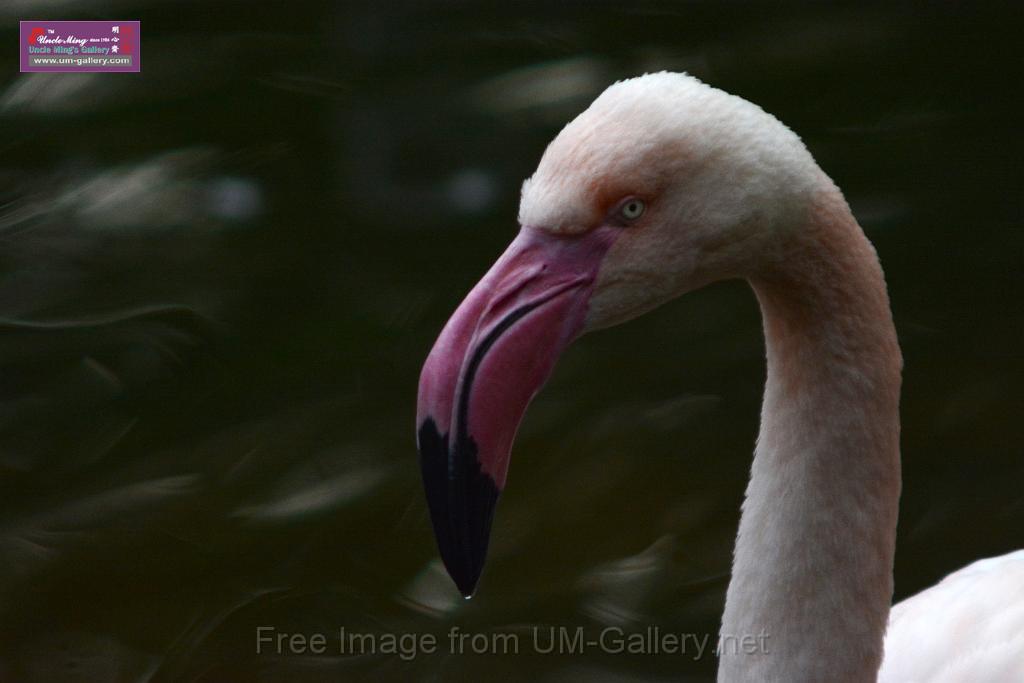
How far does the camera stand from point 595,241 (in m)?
1.72

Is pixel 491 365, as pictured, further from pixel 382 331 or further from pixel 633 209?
pixel 382 331

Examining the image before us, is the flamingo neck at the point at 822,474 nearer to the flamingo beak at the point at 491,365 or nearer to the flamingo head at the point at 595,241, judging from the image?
the flamingo head at the point at 595,241

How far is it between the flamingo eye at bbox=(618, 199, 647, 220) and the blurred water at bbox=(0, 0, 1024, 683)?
6.51 feet

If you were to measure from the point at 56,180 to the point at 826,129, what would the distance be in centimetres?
288

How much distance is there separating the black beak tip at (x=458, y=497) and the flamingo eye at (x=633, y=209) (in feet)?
1.19

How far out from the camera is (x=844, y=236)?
179 centimetres

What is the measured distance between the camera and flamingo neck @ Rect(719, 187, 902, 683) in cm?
181

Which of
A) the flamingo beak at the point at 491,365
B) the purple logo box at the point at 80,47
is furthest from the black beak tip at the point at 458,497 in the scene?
the purple logo box at the point at 80,47

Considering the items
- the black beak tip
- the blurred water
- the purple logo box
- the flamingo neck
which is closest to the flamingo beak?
the black beak tip

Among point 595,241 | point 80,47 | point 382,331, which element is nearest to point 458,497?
point 595,241

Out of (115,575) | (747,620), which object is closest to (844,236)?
(747,620)

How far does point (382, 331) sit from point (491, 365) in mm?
2695

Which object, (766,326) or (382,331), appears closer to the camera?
(766,326)

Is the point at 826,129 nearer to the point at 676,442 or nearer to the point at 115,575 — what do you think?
the point at 676,442
